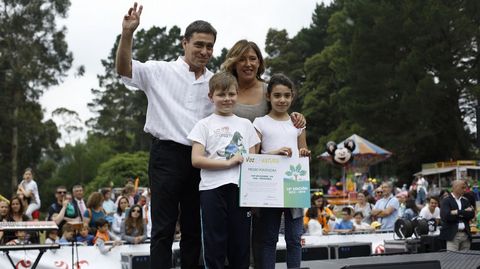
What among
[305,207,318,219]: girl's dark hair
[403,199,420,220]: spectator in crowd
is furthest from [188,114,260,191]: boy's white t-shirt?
[403,199,420,220]: spectator in crowd

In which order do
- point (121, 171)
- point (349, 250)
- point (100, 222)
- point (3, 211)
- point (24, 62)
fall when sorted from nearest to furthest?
point (349, 250)
point (3, 211)
point (100, 222)
point (24, 62)
point (121, 171)

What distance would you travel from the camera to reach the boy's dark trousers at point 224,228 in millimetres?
4473

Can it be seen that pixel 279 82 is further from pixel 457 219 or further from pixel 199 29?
pixel 457 219

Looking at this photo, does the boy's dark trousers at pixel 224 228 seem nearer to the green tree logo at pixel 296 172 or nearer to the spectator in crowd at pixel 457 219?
the green tree logo at pixel 296 172

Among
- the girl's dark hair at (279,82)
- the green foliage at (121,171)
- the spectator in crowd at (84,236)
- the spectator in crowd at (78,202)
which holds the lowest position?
the spectator in crowd at (84,236)

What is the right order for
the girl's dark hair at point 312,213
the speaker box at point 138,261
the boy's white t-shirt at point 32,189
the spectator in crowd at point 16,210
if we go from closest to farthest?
the speaker box at point 138,261 → the spectator in crowd at point 16,210 → the girl's dark hair at point 312,213 → the boy's white t-shirt at point 32,189

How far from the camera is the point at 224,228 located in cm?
452

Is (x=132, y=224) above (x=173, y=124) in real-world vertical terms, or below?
below

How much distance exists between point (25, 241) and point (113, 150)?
200 ft

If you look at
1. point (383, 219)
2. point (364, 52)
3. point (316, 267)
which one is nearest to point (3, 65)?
point (364, 52)

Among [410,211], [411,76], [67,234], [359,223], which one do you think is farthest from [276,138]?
[411,76]

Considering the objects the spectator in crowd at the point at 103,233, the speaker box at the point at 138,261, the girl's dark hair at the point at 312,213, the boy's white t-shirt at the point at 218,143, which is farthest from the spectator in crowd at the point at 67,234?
the boy's white t-shirt at the point at 218,143

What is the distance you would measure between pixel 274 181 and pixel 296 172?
20 centimetres

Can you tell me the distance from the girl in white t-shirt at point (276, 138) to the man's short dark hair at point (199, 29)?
0.64 metres
